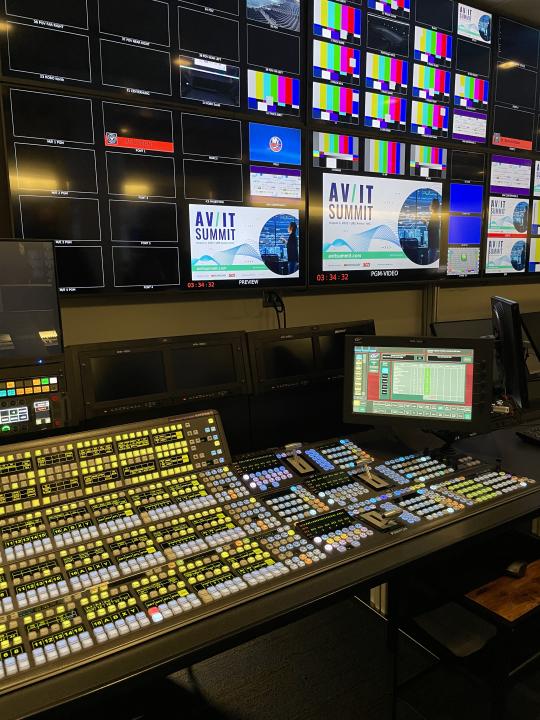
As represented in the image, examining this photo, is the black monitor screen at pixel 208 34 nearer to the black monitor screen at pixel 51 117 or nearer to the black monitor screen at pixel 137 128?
the black monitor screen at pixel 137 128

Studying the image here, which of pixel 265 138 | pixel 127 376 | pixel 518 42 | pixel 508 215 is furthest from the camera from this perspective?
pixel 508 215

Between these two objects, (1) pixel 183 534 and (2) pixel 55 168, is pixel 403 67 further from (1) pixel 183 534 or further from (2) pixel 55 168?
(1) pixel 183 534

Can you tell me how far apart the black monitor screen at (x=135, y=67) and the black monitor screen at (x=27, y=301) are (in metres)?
0.85

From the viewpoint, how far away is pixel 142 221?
1.92 m

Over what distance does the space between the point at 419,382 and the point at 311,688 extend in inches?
44.3

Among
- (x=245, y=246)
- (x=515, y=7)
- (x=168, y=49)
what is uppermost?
(x=515, y=7)

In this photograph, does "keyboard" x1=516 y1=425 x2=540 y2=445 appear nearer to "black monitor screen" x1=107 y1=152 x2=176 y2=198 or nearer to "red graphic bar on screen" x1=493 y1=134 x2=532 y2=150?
"black monitor screen" x1=107 y1=152 x2=176 y2=198

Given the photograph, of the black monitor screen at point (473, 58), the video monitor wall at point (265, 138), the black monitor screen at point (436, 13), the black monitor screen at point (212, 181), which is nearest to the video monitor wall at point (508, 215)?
the video monitor wall at point (265, 138)

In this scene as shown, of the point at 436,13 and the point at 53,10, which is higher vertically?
the point at 436,13

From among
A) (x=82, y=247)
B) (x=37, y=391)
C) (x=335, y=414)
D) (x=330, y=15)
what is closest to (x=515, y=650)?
(x=335, y=414)

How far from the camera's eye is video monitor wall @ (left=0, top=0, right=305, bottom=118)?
1669 millimetres

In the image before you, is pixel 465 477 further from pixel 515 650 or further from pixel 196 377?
pixel 196 377

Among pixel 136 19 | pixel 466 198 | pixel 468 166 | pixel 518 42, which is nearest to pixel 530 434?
pixel 466 198

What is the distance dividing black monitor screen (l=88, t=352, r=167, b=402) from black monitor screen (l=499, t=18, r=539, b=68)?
2617 mm
